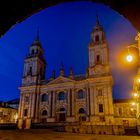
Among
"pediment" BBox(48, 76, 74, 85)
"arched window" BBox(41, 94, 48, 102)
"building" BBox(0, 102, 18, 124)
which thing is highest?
"pediment" BBox(48, 76, 74, 85)

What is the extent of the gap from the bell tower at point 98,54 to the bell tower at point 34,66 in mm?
18812

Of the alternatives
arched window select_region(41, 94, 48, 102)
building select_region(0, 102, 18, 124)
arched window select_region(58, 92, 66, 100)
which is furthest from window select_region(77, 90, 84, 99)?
building select_region(0, 102, 18, 124)

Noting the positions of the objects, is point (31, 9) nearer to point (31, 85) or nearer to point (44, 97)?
point (44, 97)

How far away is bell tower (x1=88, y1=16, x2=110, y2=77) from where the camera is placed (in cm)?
5272

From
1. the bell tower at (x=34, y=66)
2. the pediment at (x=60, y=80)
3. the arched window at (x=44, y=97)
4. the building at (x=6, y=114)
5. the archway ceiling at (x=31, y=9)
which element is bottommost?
the building at (x=6, y=114)

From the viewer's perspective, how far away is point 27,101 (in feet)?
190

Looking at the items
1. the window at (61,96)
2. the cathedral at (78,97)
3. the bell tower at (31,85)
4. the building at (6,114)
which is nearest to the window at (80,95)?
the cathedral at (78,97)

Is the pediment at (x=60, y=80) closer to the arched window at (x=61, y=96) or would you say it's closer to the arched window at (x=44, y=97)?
the arched window at (x=61, y=96)

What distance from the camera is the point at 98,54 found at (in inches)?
2185

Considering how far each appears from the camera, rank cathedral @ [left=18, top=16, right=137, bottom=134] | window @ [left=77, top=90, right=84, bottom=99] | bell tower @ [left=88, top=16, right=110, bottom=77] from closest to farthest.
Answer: cathedral @ [left=18, top=16, right=137, bottom=134], window @ [left=77, top=90, right=84, bottom=99], bell tower @ [left=88, top=16, right=110, bottom=77]

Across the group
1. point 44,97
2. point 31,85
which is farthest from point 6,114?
point 44,97

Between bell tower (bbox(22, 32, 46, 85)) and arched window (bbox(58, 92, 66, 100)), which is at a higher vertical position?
bell tower (bbox(22, 32, 46, 85))

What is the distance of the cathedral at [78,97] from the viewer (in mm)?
48531

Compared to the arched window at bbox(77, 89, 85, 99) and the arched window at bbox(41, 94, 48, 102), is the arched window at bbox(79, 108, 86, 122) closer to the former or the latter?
the arched window at bbox(77, 89, 85, 99)
